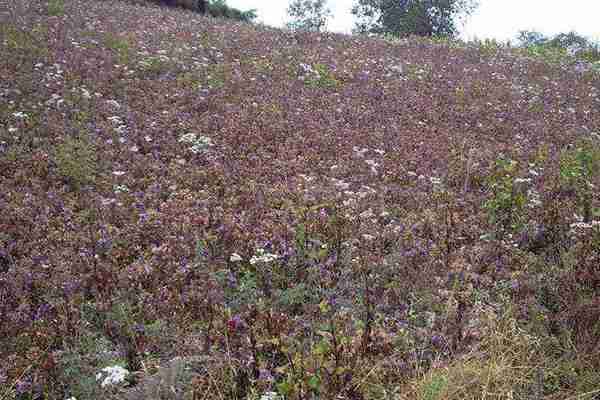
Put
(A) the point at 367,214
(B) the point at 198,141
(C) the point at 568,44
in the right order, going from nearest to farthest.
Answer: (A) the point at 367,214 → (B) the point at 198,141 → (C) the point at 568,44

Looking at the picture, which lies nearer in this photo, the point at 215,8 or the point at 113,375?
the point at 113,375

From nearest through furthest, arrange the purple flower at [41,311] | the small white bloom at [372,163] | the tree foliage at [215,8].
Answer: the purple flower at [41,311]
the small white bloom at [372,163]
the tree foliage at [215,8]

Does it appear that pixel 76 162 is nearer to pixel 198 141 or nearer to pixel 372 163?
pixel 198 141

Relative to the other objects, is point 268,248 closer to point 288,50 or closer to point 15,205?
point 15,205

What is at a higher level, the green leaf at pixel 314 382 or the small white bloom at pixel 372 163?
the small white bloom at pixel 372 163

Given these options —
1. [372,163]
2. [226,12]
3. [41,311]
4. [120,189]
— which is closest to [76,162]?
[120,189]

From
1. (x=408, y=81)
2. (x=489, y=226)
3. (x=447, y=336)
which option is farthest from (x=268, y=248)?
(x=408, y=81)

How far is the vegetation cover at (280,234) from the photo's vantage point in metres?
5.00

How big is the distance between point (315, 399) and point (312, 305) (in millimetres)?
1754

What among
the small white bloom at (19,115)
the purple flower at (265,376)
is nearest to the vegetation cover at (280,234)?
the purple flower at (265,376)

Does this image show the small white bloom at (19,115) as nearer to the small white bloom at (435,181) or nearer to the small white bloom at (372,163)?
the small white bloom at (372,163)

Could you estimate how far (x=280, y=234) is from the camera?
769 cm

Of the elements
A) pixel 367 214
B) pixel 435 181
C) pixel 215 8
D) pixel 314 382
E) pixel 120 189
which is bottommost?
pixel 314 382

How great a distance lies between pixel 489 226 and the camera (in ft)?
27.3
